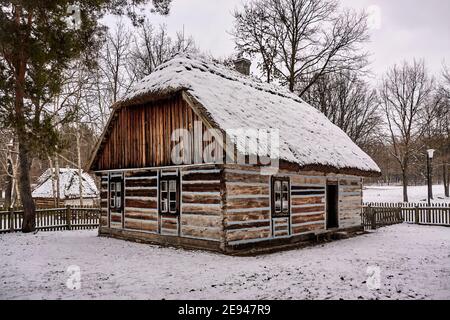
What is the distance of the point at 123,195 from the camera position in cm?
1479

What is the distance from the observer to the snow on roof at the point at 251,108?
11.8m

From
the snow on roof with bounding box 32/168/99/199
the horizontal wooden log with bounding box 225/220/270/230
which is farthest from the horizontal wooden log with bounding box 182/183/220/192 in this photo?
the snow on roof with bounding box 32/168/99/199

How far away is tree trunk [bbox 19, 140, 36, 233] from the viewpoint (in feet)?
51.7

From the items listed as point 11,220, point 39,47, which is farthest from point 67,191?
point 39,47

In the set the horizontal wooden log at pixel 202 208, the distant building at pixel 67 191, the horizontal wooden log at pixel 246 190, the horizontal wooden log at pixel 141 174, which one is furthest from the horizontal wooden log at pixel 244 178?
the distant building at pixel 67 191

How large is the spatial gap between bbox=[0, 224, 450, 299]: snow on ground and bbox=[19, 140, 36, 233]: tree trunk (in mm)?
2797

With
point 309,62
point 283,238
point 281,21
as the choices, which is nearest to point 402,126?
point 309,62

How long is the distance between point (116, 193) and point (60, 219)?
5320mm

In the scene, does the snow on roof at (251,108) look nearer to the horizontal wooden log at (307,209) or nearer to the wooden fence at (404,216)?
the horizontal wooden log at (307,209)

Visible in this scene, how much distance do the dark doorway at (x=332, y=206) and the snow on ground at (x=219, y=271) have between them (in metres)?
2.95

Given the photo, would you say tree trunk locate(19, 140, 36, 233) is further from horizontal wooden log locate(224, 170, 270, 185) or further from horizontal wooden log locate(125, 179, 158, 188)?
horizontal wooden log locate(224, 170, 270, 185)

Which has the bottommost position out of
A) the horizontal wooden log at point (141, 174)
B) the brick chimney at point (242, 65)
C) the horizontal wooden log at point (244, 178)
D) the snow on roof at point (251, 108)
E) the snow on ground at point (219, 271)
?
the snow on ground at point (219, 271)

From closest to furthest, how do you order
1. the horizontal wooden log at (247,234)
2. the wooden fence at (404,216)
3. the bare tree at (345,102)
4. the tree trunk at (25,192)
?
the horizontal wooden log at (247,234) < the tree trunk at (25,192) < the wooden fence at (404,216) < the bare tree at (345,102)
